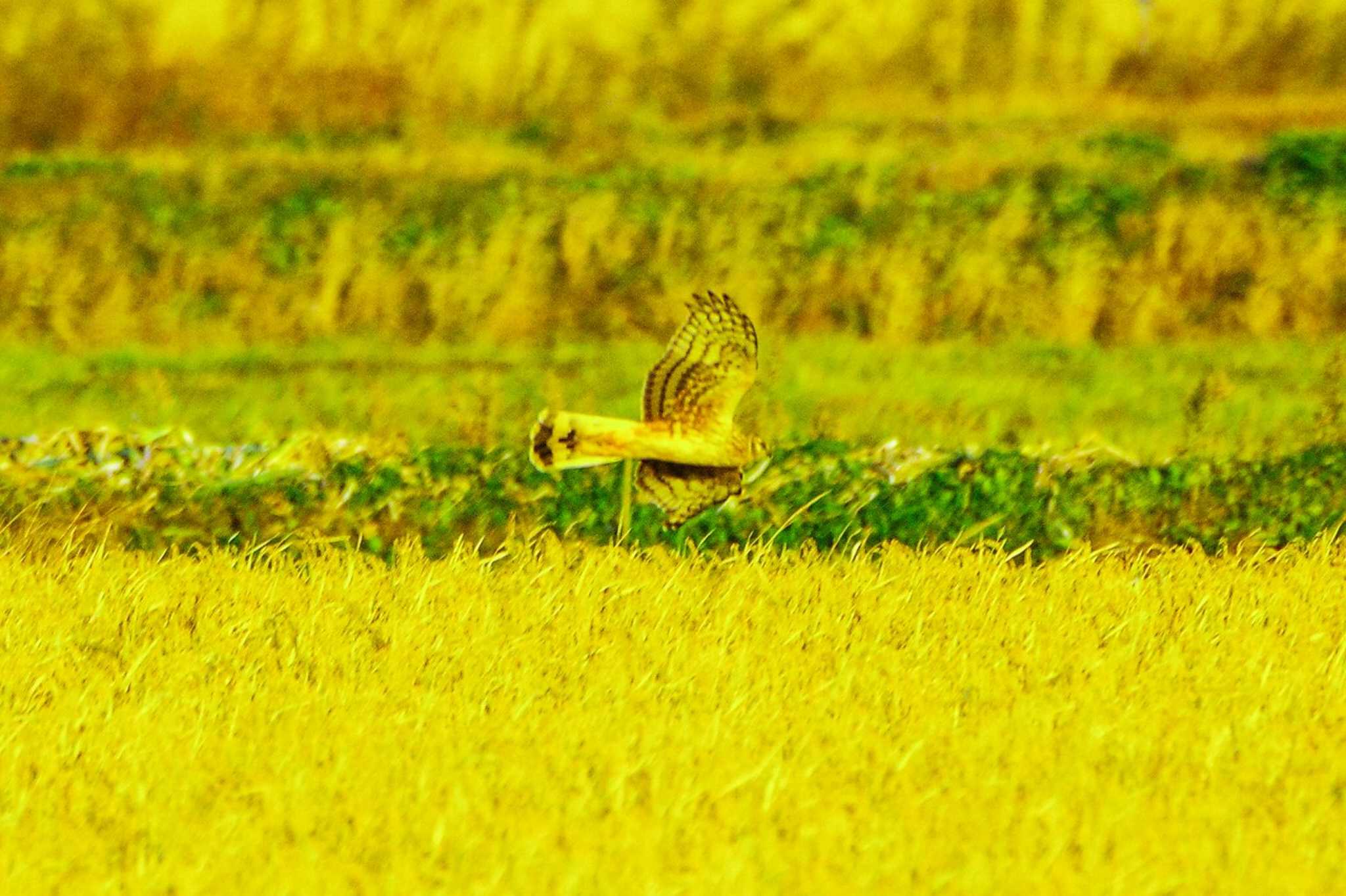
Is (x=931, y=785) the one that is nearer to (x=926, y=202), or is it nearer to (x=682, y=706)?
(x=682, y=706)

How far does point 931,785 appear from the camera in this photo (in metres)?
4.34

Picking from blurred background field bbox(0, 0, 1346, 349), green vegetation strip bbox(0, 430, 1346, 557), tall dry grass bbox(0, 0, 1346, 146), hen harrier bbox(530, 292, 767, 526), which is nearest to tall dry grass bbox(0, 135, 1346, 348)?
blurred background field bbox(0, 0, 1346, 349)

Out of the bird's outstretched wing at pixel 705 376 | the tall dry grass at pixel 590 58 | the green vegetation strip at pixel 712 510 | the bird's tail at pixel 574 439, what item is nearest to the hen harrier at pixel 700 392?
the bird's outstretched wing at pixel 705 376

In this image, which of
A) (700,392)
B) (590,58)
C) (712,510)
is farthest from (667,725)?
(590,58)

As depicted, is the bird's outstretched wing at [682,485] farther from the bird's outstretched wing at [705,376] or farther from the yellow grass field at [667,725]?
the yellow grass field at [667,725]

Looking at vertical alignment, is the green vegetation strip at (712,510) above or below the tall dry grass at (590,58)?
below

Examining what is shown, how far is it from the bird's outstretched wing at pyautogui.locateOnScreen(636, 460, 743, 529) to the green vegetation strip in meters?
1.70

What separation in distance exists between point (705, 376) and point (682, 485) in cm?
Answer: 28

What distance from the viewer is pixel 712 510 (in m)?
7.09

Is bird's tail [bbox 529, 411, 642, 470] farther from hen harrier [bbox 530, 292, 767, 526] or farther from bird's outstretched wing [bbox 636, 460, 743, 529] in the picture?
bird's outstretched wing [bbox 636, 460, 743, 529]

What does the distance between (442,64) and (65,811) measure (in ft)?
42.2

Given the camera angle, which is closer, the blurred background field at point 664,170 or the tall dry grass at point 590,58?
the blurred background field at point 664,170

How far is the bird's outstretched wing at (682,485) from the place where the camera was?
4.99m

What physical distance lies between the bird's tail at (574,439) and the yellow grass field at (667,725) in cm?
59
